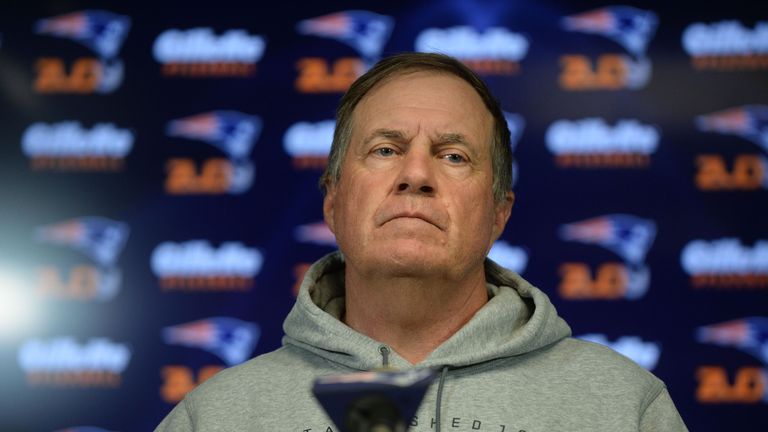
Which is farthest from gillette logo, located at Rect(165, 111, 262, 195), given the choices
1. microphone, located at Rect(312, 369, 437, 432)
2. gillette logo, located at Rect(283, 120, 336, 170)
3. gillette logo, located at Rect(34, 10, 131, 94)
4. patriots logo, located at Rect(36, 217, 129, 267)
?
microphone, located at Rect(312, 369, 437, 432)

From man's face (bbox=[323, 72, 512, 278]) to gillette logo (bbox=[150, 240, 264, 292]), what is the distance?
5.47 ft

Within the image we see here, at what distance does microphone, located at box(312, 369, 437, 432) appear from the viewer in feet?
2.81

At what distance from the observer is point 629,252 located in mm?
3479

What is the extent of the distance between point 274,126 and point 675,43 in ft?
5.15

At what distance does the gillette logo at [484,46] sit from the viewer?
3623 millimetres

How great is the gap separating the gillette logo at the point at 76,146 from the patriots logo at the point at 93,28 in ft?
1.08

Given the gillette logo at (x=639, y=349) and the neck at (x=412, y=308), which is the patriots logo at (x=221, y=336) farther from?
the neck at (x=412, y=308)

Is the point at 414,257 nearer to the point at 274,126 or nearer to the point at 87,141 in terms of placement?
the point at 274,126

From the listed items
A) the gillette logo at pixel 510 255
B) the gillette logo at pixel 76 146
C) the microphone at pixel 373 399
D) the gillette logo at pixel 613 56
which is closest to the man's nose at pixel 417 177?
the microphone at pixel 373 399

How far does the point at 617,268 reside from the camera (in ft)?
11.4

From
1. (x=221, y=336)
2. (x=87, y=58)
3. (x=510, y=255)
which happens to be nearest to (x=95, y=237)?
(x=221, y=336)

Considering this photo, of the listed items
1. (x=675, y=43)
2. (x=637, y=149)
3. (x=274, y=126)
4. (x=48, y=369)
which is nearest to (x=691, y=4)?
(x=675, y=43)

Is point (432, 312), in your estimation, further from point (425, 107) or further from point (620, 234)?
point (620, 234)

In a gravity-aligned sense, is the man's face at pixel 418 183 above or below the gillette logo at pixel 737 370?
above
